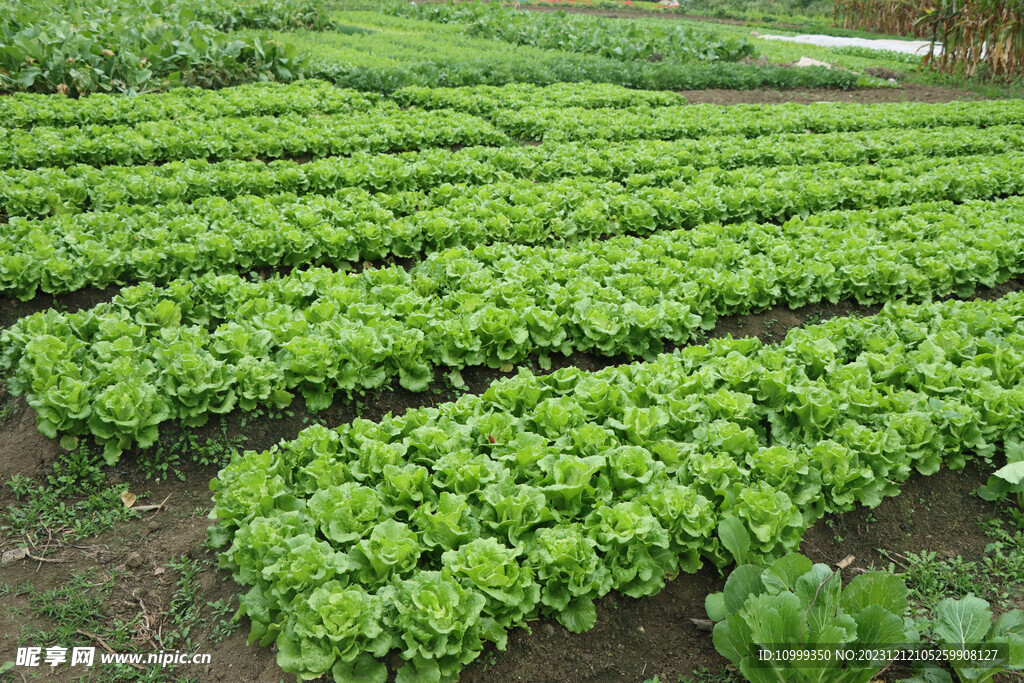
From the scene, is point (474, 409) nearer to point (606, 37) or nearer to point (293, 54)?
point (293, 54)

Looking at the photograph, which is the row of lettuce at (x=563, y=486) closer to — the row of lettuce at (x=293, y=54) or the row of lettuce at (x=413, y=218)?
the row of lettuce at (x=413, y=218)

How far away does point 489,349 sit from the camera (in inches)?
216

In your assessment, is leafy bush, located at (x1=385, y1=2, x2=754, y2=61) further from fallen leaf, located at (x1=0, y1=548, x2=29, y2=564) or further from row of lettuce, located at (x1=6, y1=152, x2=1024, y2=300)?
fallen leaf, located at (x1=0, y1=548, x2=29, y2=564)

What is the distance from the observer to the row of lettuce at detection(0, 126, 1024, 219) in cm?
763

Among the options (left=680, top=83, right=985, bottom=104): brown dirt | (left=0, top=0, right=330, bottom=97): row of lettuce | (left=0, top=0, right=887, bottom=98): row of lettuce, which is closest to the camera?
(left=0, top=0, right=330, bottom=97): row of lettuce

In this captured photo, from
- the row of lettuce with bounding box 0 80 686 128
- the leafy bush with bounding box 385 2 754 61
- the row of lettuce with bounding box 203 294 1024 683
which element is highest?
the leafy bush with bounding box 385 2 754 61

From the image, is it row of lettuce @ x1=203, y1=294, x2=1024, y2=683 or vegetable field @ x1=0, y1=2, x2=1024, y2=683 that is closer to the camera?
row of lettuce @ x1=203, y1=294, x2=1024, y2=683

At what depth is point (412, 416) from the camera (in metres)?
4.27

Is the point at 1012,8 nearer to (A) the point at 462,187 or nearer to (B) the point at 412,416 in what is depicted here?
(A) the point at 462,187

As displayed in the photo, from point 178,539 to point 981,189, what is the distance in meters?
11.2

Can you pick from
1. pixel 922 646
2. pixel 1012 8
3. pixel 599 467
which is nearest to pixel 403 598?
pixel 599 467

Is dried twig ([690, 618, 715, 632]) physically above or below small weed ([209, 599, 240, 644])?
above

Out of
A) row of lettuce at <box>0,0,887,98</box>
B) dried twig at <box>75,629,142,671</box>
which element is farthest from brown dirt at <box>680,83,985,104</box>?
dried twig at <box>75,629,142,671</box>

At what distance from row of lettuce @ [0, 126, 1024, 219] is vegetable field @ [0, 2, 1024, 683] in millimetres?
59
